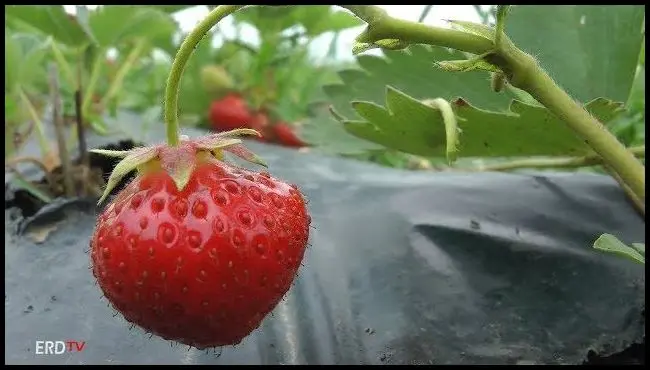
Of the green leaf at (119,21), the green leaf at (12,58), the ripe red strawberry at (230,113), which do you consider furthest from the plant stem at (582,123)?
the ripe red strawberry at (230,113)

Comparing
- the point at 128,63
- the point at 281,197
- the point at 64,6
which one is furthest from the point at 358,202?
the point at 128,63

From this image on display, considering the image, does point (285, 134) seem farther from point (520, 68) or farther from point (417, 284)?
point (520, 68)

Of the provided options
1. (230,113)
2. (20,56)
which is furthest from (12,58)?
(230,113)

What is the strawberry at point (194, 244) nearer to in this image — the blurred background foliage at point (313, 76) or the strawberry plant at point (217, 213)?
the strawberry plant at point (217, 213)

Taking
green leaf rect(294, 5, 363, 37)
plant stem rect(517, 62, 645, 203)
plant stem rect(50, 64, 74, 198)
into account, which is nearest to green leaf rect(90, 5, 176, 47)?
plant stem rect(50, 64, 74, 198)

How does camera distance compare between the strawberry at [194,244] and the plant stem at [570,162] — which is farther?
the plant stem at [570,162]

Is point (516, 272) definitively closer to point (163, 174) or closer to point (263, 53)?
point (163, 174)
